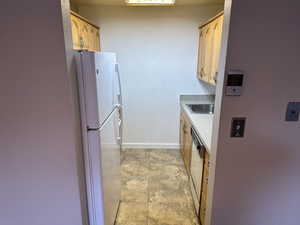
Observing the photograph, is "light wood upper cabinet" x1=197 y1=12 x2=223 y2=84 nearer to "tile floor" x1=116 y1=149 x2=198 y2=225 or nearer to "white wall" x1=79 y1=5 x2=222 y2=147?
"white wall" x1=79 y1=5 x2=222 y2=147

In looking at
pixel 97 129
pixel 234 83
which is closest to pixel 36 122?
pixel 97 129

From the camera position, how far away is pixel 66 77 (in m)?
1.18

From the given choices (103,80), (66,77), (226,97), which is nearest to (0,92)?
(66,77)

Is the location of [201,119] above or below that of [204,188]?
above

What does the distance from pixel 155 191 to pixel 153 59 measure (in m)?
2.12

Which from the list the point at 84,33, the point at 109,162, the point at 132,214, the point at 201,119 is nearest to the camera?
the point at 109,162

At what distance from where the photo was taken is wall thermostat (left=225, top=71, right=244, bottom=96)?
1.19 m

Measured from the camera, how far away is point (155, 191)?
2.55m

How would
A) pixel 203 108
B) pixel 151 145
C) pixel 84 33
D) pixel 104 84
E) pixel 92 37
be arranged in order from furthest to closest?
pixel 151 145
pixel 203 108
pixel 92 37
pixel 84 33
pixel 104 84

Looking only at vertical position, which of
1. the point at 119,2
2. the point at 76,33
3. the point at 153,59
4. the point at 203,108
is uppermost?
the point at 119,2

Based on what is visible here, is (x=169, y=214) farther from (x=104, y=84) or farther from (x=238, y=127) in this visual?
(x=104, y=84)

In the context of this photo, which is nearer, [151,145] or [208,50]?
[208,50]

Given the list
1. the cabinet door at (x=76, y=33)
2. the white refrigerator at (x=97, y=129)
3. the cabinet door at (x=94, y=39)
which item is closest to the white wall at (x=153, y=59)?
the cabinet door at (x=94, y=39)

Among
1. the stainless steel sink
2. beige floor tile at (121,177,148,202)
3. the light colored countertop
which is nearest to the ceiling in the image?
the light colored countertop
